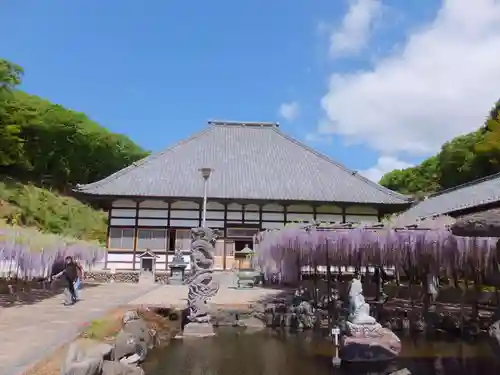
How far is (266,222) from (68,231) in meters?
16.0

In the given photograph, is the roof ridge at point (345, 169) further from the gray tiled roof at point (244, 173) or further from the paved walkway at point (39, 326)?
the paved walkway at point (39, 326)

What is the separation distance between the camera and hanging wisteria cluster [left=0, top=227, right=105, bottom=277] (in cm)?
1341

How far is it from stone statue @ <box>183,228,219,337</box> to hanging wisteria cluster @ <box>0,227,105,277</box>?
6.97 metres

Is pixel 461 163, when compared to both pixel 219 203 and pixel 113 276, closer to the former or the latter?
pixel 219 203

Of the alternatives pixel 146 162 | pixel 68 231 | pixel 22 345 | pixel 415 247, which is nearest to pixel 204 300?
pixel 22 345

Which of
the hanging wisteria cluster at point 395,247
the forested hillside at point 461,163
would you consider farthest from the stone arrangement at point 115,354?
the forested hillside at point 461,163

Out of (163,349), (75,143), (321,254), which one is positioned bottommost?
(163,349)

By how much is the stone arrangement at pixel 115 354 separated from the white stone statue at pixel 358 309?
3582 mm

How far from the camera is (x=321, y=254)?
1137 centimetres

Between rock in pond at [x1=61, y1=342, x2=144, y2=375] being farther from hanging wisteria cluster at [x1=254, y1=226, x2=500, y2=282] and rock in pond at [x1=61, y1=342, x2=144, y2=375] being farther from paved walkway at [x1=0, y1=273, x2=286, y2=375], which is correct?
hanging wisteria cluster at [x1=254, y1=226, x2=500, y2=282]

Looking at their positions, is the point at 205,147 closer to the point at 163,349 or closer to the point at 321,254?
the point at 321,254

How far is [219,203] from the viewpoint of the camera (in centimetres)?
2366

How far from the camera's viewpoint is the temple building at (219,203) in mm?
22891

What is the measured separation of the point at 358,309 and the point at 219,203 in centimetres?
1648
